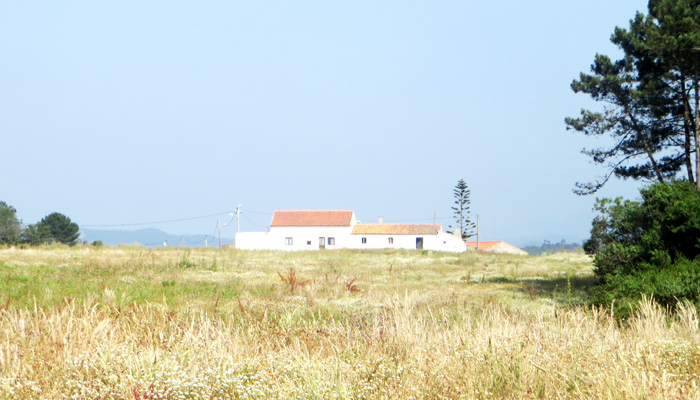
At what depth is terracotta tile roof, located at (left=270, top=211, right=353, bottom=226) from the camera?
7119cm

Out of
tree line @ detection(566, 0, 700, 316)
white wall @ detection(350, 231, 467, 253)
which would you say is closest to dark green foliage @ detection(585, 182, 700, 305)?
tree line @ detection(566, 0, 700, 316)

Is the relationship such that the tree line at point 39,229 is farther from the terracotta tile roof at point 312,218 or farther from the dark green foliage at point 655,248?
the dark green foliage at point 655,248

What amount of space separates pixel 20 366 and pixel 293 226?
2614 inches

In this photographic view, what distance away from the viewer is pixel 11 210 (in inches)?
3907

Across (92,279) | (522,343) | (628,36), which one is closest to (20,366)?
(522,343)

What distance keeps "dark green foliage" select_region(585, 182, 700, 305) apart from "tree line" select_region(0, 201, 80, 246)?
3353 inches

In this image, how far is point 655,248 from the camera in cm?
1381

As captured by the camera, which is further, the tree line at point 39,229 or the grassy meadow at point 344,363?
the tree line at point 39,229

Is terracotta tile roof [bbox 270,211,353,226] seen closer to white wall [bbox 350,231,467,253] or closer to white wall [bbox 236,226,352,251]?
white wall [bbox 236,226,352,251]

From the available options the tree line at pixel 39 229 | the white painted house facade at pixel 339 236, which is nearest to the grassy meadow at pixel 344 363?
the white painted house facade at pixel 339 236

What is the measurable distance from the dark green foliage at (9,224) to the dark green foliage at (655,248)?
3452 inches

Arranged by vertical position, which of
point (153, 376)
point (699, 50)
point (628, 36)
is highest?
point (628, 36)

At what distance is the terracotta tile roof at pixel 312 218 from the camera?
71.2 m

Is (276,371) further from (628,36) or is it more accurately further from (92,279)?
(628,36)
